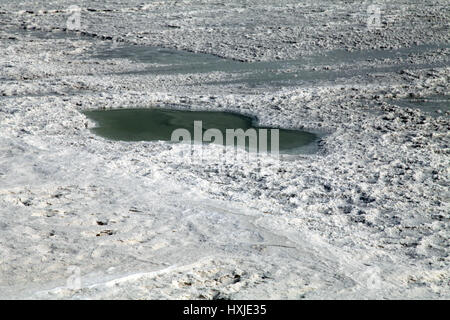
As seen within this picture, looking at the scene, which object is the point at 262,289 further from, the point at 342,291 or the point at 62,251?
the point at 62,251

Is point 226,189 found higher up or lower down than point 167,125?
lower down

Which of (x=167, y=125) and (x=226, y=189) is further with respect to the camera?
(x=167, y=125)

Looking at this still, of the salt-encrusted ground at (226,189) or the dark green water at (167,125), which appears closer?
the salt-encrusted ground at (226,189)

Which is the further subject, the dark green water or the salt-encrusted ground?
the dark green water
